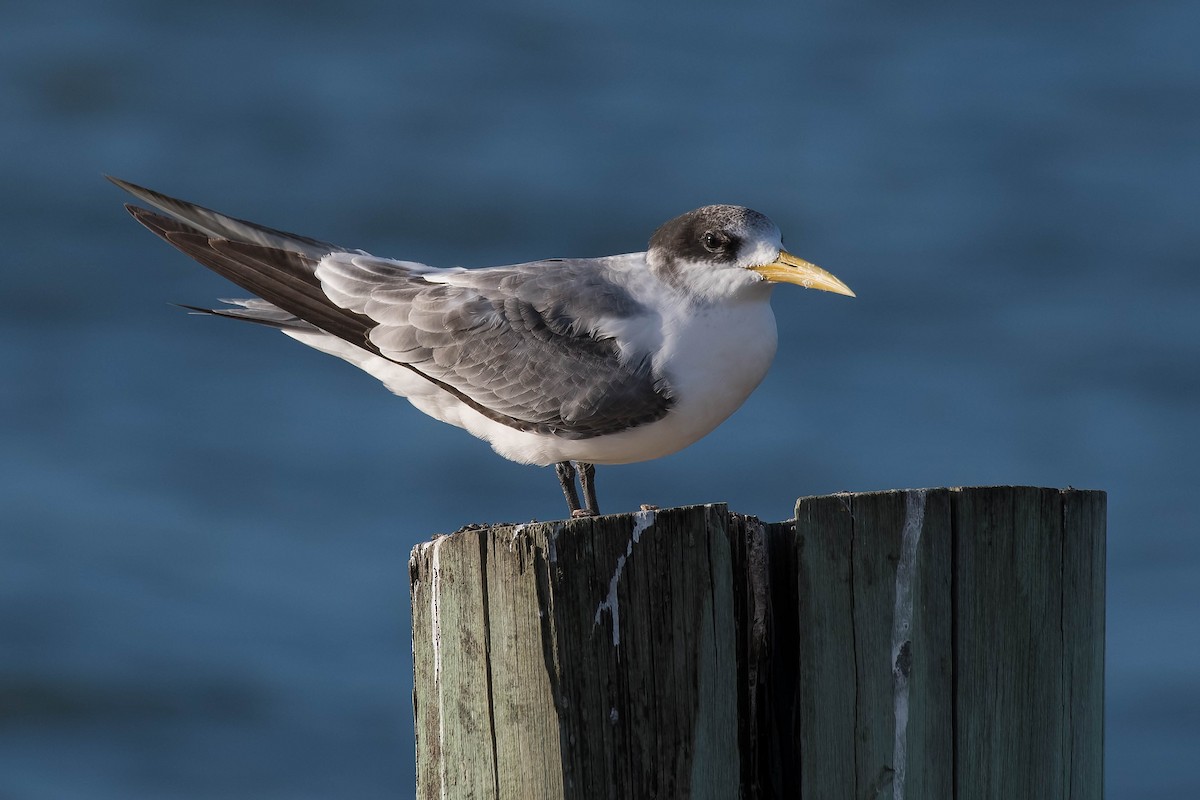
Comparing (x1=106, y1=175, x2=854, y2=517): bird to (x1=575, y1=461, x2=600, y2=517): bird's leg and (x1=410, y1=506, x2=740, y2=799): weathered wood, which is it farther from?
(x1=410, y1=506, x2=740, y2=799): weathered wood

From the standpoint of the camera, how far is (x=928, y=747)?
3555 mm

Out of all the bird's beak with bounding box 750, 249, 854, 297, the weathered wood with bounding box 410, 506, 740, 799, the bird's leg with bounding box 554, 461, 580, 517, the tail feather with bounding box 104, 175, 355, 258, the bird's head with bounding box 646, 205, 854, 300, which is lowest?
the weathered wood with bounding box 410, 506, 740, 799

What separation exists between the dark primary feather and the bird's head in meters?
0.27

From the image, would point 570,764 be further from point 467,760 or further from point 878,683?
point 878,683

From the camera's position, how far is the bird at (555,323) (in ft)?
19.1

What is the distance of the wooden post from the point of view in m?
3.56

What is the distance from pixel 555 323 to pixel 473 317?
477mm

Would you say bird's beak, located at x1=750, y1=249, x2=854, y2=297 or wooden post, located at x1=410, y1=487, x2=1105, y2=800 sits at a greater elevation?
bird's beak, located at x1=750, y1=249, x2=854, y2=297

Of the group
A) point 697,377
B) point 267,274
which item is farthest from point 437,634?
point 267,274

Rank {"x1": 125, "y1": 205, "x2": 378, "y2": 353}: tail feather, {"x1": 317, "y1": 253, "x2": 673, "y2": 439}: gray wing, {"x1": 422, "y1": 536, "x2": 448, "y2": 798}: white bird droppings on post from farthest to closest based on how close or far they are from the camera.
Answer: {"x1": 125, "y1": 205, "x2": 378, "y2": 353}: tail feather → {"x1": 317, "y1": 253, "x2": 673, "y2": 439}: gray wing → {"x1": 422, "y1": 536, "x2": 448, "y2": 798}: white bird droppings on post

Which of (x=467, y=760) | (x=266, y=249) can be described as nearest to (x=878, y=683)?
(x=467, y=760)

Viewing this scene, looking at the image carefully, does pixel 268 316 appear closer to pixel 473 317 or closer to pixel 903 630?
pixel 473 317

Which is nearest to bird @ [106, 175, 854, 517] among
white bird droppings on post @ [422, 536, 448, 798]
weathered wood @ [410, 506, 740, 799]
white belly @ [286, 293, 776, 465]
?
white belly @ [286, 293, 776, 465]

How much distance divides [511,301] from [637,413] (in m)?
0.95
